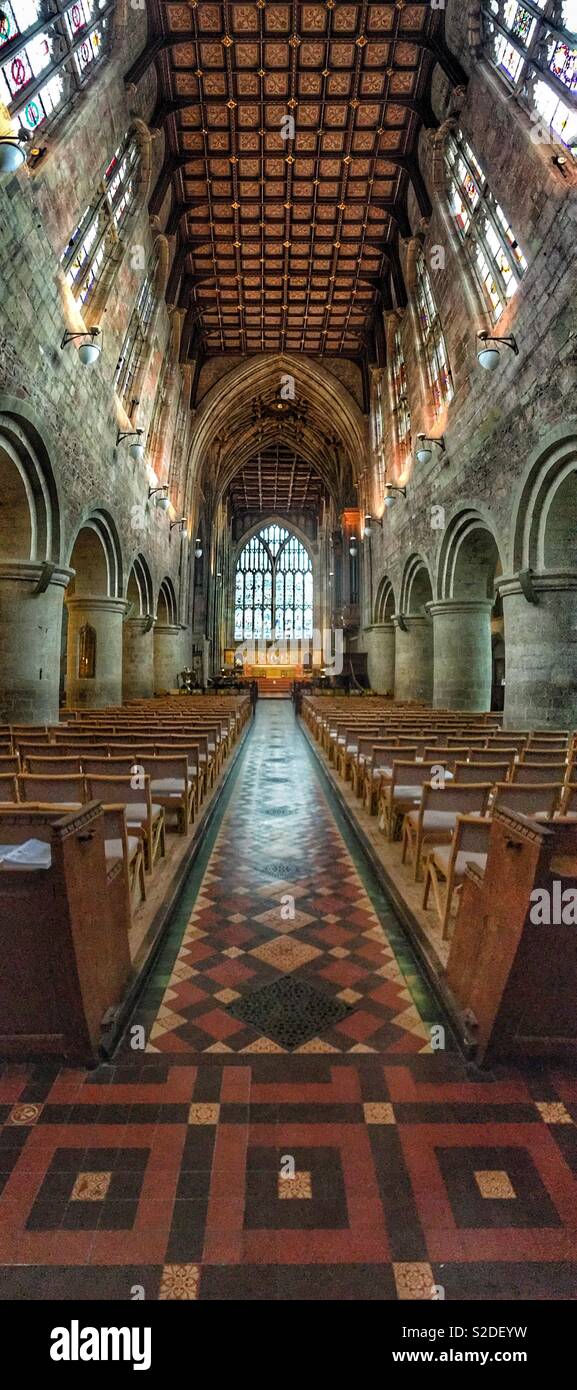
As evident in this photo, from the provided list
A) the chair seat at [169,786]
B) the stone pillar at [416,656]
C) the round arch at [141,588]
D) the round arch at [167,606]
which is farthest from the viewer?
the round arch at [167,606]

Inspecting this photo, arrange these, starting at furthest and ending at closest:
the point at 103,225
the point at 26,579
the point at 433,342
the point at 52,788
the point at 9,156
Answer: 1. the point at 433,342
2. the point at 103,225
3. the point at 26,579
4. the point at 9,156
5. the point at 52,788

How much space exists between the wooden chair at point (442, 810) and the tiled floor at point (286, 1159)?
133 centimetres

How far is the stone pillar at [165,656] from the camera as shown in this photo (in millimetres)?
23781

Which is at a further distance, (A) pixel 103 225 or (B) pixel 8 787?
(A) pixel 103 225

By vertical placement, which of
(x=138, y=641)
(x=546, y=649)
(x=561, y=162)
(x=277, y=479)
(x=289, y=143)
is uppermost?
(x=277, y=479)

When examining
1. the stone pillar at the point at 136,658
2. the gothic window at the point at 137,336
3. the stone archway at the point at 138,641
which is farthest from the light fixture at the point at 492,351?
the stone pillar at the point at 136,658

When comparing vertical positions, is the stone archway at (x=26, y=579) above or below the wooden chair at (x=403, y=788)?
above

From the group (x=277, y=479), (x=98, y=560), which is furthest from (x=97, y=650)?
(x=277, y=479)

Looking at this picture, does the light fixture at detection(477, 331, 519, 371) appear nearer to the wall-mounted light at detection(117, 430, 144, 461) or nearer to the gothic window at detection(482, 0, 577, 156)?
the gothic window at detection(482, 0, 577, 156)

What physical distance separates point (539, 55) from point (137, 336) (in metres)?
10.6

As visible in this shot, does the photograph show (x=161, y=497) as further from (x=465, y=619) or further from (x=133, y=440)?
(x=465, y=619)

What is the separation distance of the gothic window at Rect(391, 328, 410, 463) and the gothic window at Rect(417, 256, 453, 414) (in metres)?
2.43

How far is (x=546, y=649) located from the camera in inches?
410

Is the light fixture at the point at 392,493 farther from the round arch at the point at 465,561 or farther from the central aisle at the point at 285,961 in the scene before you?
the central aisle at the point at 285,961
